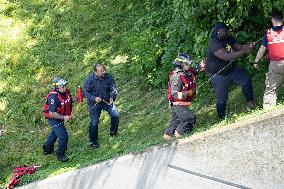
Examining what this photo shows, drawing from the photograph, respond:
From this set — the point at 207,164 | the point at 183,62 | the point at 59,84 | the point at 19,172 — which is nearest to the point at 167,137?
the point at 207,164

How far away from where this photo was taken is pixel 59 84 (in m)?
10.2

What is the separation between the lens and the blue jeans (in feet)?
34.9

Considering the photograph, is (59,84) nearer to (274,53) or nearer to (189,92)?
(189,92)

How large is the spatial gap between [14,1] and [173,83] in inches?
420

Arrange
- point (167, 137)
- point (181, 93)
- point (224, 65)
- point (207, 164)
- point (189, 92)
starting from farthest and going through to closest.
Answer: point (167, 137) < point (189, 92) < point (181, 93) < point (224, 65) < point (207, 164)

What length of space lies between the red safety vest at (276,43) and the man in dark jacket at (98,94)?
3.59 m

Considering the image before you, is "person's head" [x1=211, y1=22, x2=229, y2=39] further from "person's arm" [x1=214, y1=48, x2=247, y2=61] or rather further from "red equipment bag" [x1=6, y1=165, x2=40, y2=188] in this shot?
"red equipment bag" [x1=6, y1=165, x2=40, y2=188]

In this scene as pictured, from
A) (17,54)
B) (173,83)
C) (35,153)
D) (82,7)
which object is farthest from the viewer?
(82,7)

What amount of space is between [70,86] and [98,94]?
3.68 metres

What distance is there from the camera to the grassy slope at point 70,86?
10461 millimetres

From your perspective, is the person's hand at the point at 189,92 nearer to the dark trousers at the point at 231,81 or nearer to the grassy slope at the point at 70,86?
the dark trousers at the point at 231,81

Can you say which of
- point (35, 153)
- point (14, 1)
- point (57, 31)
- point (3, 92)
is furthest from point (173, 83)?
point (14, 1)

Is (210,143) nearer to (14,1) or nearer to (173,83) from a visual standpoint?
(173,83)

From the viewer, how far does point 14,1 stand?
17.8 metres
